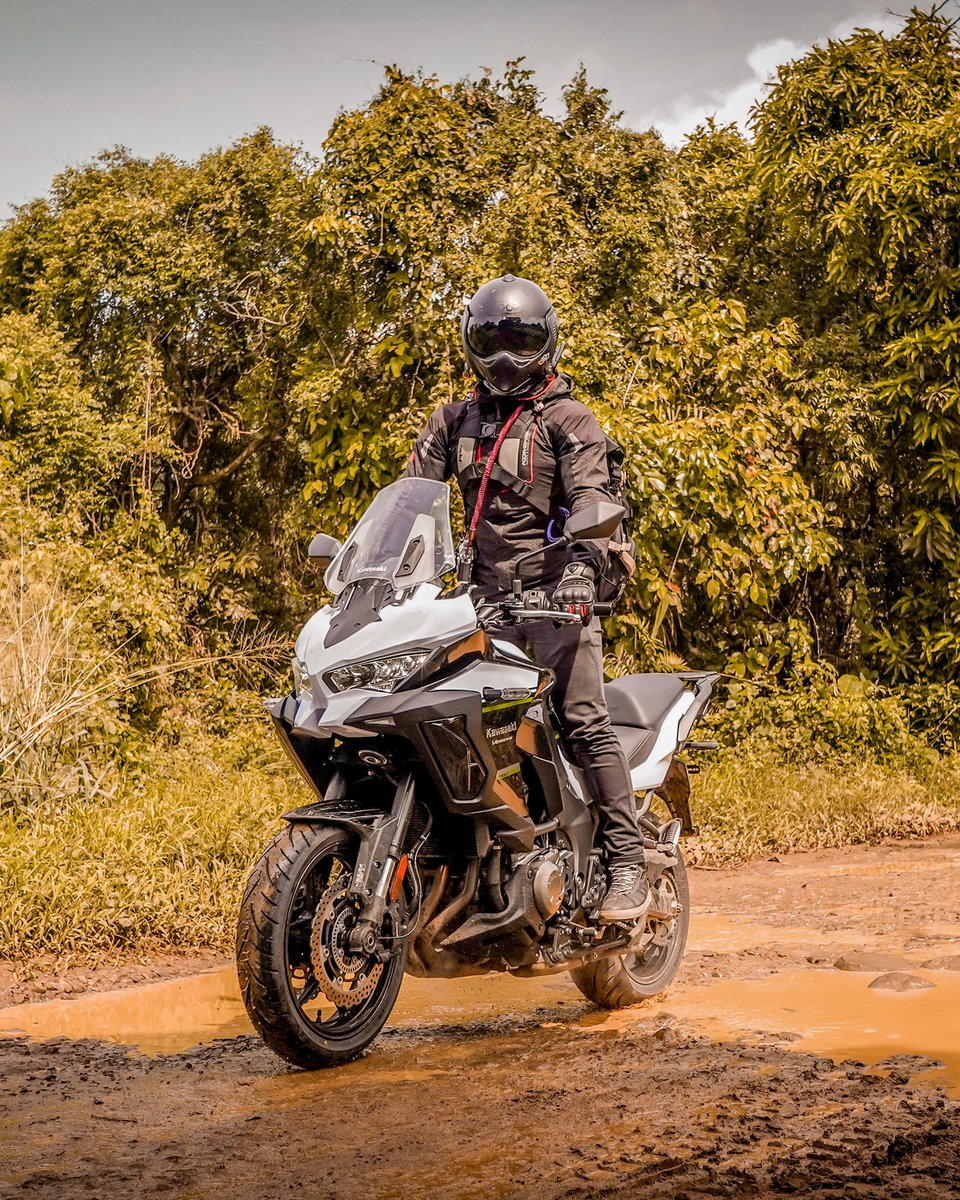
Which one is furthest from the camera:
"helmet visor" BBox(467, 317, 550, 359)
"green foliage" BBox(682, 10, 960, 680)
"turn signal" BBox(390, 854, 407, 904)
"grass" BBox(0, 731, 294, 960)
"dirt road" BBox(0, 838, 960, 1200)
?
"green foliage" BBox(682, 10, 960, 680)

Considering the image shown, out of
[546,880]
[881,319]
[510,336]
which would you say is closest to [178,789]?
[546,880]

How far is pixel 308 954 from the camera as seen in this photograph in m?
4.04

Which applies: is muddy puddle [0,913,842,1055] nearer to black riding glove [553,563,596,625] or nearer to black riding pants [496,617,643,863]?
black riding pants [496,617,643,863]

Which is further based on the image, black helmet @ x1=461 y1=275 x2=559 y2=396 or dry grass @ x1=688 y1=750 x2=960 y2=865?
dry grass @ x1=688 y1=750 x2=960 y2=865

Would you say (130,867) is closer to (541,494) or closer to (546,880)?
(546,880)

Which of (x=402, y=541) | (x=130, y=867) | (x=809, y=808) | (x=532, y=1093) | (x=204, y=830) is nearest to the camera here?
(x=532, y=1093)

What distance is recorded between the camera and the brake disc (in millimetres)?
3953

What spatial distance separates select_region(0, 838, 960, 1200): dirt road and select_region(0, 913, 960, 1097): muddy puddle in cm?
2

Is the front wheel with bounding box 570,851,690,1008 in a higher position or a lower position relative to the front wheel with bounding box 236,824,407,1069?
lower

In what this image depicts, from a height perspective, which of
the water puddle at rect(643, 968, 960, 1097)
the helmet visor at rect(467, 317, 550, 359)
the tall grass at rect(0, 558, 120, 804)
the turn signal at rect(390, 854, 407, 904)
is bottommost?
the water puddle at rect(643, 968, 960, 1097)

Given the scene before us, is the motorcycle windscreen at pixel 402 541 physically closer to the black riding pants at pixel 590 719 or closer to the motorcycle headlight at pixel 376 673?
the motorcycle headlight at pixel 376 673

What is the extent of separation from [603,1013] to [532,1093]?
4.33 feet

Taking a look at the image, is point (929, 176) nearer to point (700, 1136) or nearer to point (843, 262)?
point (843, 262)

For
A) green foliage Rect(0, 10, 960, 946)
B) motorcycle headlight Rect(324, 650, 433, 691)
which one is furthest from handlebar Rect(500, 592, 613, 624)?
green foliage Rect(0, 10, 960, 946)
